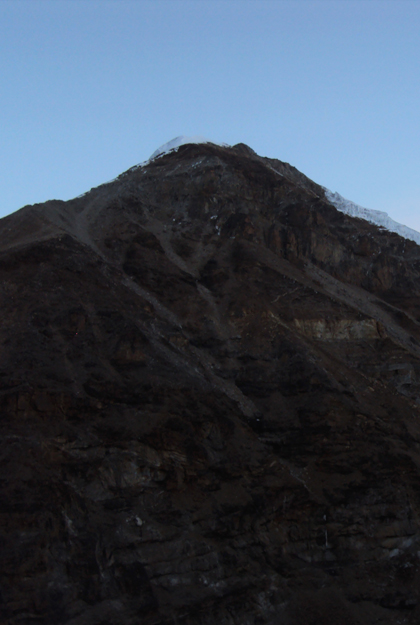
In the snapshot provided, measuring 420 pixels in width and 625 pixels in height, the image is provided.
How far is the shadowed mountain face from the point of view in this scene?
31500 mm

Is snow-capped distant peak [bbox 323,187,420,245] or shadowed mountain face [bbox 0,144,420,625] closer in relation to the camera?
shadowed mountain face [bbox 0,144,420,625]

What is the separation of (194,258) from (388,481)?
97.1 ft

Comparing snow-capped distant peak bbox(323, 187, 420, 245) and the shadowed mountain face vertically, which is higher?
snow-capped distant peak bbox(323, 187, 420, 245)

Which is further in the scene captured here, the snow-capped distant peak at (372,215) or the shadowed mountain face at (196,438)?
the snow-capped distant peak at (372,215)

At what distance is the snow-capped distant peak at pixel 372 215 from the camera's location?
303 feet

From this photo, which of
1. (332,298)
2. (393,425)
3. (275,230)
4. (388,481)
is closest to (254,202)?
(275,230)

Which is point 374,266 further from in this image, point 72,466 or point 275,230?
point 72,466

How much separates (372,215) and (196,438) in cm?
6408

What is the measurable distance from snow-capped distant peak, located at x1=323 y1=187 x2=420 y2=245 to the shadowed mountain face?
33515 millimetres

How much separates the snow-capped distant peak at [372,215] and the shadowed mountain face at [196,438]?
33515mm

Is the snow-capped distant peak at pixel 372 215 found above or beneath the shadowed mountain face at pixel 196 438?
above

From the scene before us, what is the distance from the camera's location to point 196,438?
38.9m

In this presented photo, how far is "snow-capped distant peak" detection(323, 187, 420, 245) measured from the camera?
9225 centimetres

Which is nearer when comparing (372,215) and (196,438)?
(196,438)
